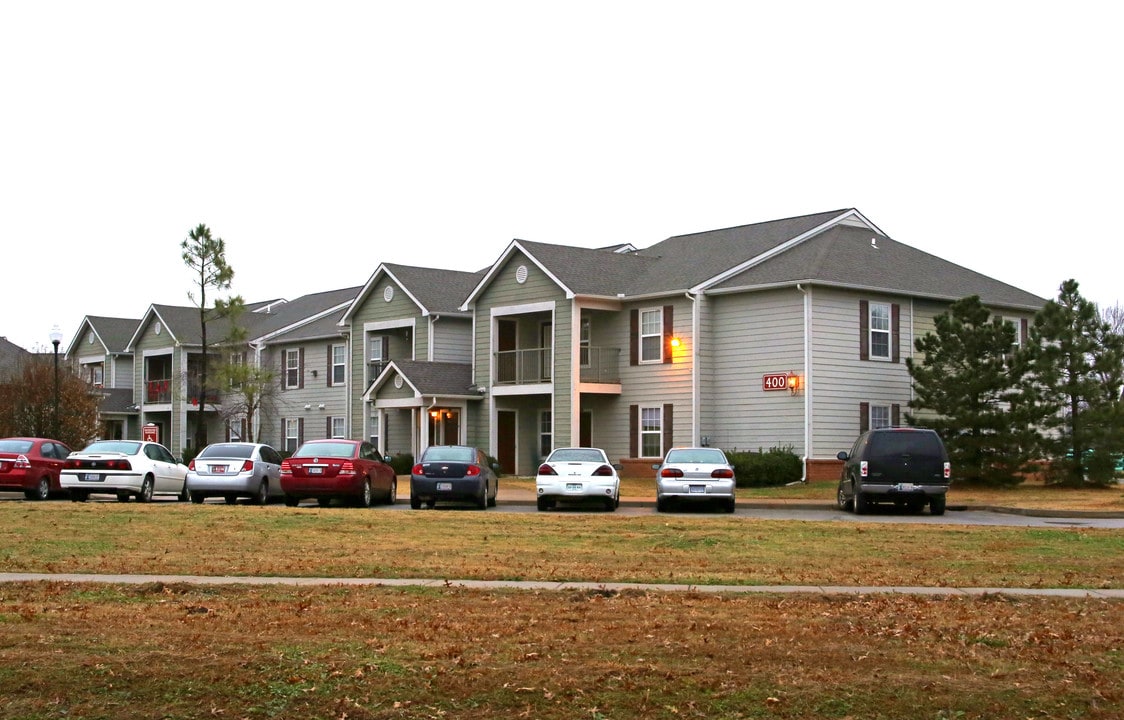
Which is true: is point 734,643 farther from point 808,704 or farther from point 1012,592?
point 1012,592

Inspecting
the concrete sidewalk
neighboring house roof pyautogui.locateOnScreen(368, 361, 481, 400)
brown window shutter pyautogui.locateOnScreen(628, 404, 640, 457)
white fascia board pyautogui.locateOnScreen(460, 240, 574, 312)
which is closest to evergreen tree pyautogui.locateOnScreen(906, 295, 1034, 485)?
brown window shutter pyautogui.locateOnScreen(628, 404, 640, 457)

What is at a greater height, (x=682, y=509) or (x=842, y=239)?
(x=842, y=239)

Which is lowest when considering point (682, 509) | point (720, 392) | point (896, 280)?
point (682, 509)

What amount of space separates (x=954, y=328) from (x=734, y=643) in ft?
83.9

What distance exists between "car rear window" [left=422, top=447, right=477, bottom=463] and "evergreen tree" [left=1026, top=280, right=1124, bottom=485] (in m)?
14.1

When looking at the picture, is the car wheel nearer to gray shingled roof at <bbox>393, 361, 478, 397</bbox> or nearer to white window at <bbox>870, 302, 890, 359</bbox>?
white window at <bbox>870, 302, 890, 359</bbox>

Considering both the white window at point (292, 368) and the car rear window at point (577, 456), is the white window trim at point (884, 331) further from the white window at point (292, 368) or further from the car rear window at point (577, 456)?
the white window at point (292, 368)

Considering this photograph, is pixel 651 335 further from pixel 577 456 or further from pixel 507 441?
pixel 577 456

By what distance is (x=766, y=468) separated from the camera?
3494cm

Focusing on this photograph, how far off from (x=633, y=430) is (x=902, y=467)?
1512 centimetres

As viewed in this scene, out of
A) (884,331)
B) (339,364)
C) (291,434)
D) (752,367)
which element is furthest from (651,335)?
(291,434)

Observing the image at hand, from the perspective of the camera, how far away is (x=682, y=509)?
28.5m

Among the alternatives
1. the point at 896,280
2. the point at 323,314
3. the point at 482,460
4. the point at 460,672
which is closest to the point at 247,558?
the point at 460,672

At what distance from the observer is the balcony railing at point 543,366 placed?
41.0 m
